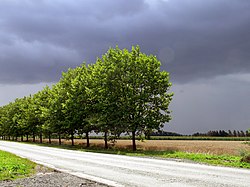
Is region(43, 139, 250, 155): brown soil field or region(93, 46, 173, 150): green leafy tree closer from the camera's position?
region(43, 139, 250, 155): brown soil field

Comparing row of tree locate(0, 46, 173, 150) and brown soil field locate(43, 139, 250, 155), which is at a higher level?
row of tree locate(0, 46, 173, 150)

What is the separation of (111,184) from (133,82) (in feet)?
80.7

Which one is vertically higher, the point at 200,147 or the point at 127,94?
the point at 127,94

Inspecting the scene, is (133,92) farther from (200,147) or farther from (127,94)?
(200,147)

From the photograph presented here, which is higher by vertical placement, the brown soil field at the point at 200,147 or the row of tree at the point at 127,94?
the row of tree at the point at 127,94

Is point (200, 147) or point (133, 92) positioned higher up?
point (133, 92)

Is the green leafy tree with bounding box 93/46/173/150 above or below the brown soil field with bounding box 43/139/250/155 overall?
above

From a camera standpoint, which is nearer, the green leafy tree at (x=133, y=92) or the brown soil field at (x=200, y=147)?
the brown soil field at (x=200, y=147)

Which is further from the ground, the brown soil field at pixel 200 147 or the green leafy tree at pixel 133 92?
the green leafy tree at pixel 133 92

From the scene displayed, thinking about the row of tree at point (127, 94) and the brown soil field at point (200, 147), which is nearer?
the brown soil field at point (200, 147)

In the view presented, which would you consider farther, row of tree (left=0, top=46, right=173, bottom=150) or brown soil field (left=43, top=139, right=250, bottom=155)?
row of tree (left=0, top=46, right=173, bottom=150)

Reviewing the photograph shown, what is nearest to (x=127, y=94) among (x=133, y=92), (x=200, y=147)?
(x=133, y=92)

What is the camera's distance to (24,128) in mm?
79062

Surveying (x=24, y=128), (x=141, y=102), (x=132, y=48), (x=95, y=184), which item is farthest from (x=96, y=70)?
(x=24, y=128)
